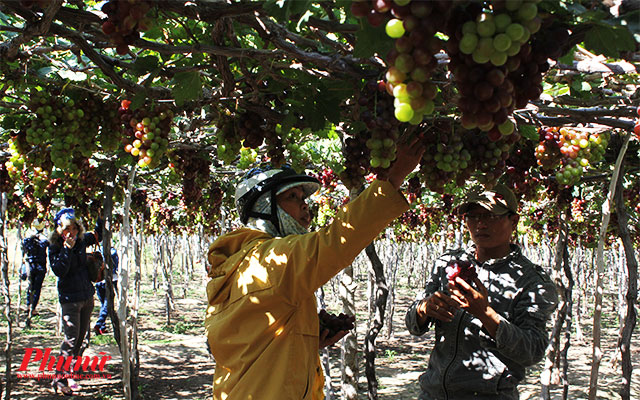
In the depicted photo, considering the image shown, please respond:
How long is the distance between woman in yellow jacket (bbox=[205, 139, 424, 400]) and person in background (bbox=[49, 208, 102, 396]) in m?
4.53

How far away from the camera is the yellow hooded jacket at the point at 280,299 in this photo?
169 centimetres

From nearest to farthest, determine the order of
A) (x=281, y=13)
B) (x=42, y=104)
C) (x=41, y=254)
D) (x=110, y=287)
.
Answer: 1. (x=281, y=13)
2. (x=42, y=104)
3. (x=110, y=287)
4. (x=41, y=254)

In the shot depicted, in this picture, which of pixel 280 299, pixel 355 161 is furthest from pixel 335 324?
pixel 355 161

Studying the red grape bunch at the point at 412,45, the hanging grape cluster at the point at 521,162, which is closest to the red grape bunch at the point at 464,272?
the hanging grape cluster at the point at 521,162

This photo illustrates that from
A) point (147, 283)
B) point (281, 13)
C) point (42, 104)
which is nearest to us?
point (281, 13)

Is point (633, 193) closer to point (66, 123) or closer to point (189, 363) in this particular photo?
point (66, 123)

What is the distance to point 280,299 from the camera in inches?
73.9

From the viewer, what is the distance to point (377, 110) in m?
1.62

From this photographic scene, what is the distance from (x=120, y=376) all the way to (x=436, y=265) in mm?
6128

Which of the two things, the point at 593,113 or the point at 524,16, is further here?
the point at 593,113

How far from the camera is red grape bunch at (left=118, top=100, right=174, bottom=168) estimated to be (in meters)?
2.36

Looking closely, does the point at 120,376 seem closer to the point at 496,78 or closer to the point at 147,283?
the point at 496,78

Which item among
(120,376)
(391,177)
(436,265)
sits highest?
(391,177)

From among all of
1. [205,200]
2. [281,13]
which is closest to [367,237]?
[281,13]
